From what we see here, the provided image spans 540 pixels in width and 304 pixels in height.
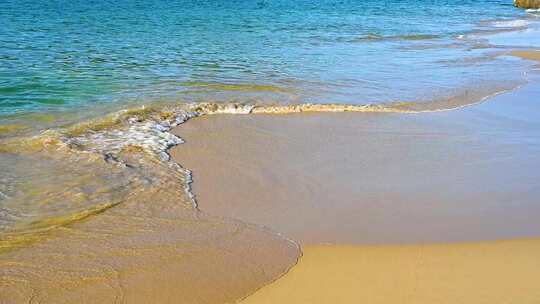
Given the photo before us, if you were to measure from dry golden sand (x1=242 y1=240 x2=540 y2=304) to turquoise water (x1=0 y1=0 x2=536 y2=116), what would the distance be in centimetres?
558

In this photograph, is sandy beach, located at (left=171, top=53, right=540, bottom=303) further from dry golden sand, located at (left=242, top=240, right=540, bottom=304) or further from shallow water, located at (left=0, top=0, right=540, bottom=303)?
shallow water, located at (left=0, top=0, right=540, bottom=303)

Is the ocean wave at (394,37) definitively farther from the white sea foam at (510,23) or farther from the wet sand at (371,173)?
the wet sand at (371,173)

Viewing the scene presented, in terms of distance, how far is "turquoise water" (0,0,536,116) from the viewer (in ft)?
33.4

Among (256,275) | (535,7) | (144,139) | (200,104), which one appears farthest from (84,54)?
(535,7)

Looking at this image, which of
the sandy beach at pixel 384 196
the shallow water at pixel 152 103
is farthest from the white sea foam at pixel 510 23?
the sandy beach at pixel 384 196

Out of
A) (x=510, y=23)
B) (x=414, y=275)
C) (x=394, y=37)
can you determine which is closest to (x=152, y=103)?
(x=414, y=275)

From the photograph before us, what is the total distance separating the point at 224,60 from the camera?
1395cm

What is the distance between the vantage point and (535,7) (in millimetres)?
42969

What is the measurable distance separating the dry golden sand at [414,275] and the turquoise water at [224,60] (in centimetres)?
558

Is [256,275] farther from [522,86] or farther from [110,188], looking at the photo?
[522,86]

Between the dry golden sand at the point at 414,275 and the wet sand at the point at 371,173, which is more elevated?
the dry golden sand at the point at 414,275

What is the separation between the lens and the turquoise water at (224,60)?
33.4 feet

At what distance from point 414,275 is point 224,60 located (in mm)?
10679

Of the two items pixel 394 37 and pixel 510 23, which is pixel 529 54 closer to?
pixel 394 37
